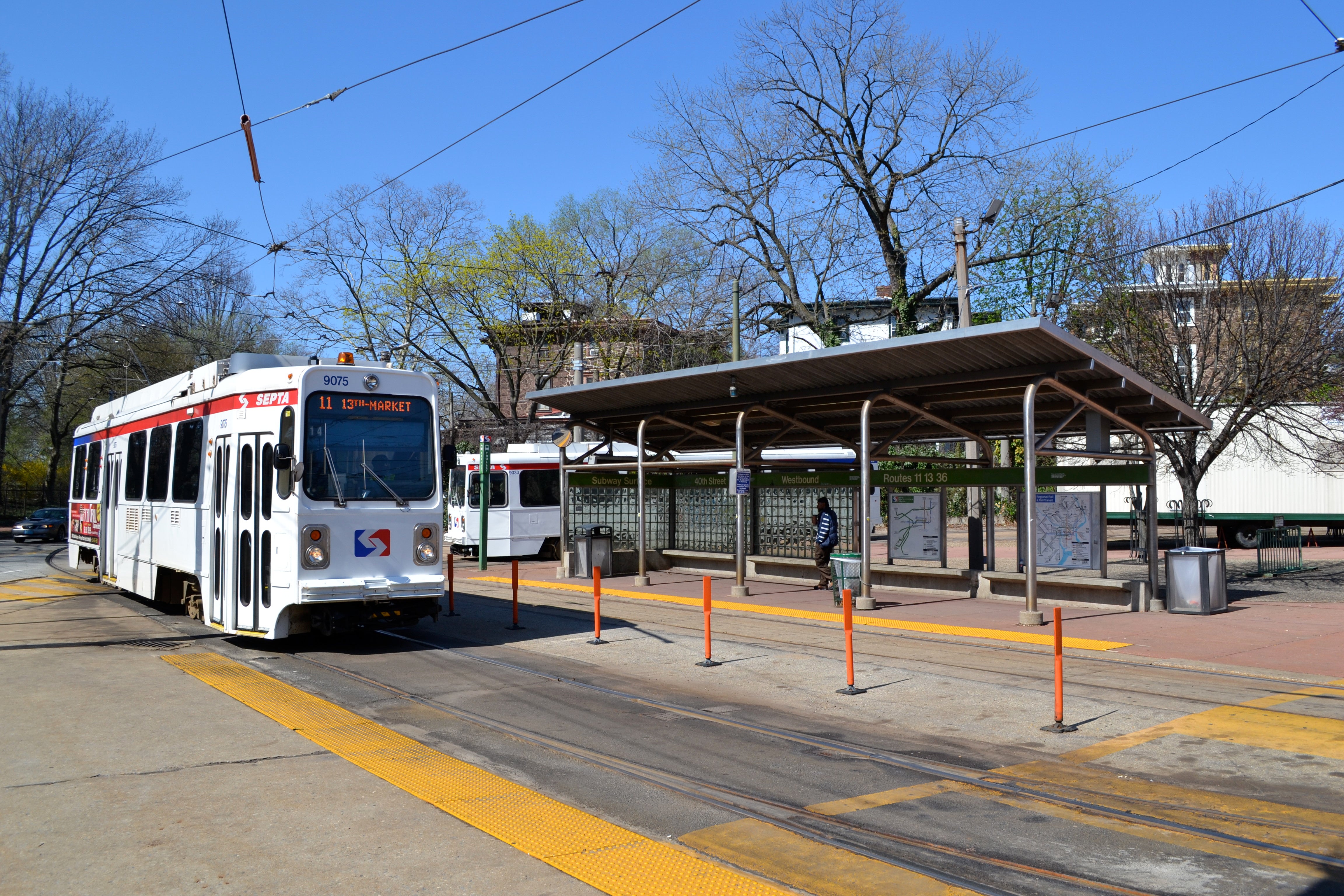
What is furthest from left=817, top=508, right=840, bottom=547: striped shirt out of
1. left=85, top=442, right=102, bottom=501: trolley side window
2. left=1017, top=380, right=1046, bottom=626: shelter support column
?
left=85, top=442, right=102, bottom=501: trolley side window

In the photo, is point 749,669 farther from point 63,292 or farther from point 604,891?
point 63,292

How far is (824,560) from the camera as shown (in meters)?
20.8

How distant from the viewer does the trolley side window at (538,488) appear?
31.7 m

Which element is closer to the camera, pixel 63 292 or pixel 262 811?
pixel 262 811

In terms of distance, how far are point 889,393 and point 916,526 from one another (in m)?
3.47

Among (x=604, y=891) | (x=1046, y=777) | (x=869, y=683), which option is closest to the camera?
(x=604, y=891)

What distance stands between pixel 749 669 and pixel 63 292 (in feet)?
145

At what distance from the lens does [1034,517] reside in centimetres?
1548

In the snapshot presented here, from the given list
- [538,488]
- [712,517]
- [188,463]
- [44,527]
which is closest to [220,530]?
[188,463]

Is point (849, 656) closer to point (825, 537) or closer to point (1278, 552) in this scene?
point (825, 537)

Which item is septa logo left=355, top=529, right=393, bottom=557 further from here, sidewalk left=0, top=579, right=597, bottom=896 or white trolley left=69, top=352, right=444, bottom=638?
sidewalk left=0, top=579, right=597, bottom=896

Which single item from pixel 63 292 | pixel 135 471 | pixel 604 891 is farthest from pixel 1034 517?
pixel 63 292

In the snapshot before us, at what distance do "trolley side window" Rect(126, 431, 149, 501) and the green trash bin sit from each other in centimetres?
1128

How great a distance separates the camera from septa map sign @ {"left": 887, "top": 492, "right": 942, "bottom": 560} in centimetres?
2003
